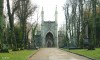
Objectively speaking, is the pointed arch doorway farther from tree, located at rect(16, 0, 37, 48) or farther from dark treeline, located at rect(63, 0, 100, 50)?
tree, located at rect(16, 0, 37, 48)

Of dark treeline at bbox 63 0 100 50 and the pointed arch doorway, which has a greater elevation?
dark treeline at bbox 63 0 100 50

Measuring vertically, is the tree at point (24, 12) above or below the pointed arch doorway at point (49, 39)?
above

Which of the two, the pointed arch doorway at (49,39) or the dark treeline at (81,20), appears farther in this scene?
the pointed arch doorway at (49,39)

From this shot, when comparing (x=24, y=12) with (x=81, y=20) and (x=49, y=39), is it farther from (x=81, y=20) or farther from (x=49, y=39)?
(x=49, y=39)

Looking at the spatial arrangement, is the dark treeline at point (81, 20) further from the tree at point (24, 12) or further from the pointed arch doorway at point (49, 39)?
the pointed arch doorway at point (49, 39)

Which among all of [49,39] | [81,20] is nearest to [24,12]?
[81,20]

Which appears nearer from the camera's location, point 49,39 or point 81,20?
point 81,20

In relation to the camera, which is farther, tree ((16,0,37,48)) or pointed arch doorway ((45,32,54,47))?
pointed arch doorway ((45,32,54,47))

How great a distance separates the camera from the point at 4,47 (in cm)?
4134

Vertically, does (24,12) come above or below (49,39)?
above

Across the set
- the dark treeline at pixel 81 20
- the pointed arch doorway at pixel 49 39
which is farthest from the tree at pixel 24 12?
the pointed arch doorway at pixel 49 39

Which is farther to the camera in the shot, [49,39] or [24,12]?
[49,39]

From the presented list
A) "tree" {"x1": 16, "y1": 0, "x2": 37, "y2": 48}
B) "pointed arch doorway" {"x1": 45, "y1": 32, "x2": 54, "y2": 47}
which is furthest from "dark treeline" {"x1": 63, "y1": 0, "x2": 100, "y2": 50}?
"pointed arch doorway" {"x1": 45, "y1": 32, "x2": 54, "y2": 47}

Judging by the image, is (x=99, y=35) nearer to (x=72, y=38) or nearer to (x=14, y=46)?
(x=72, y=38)
